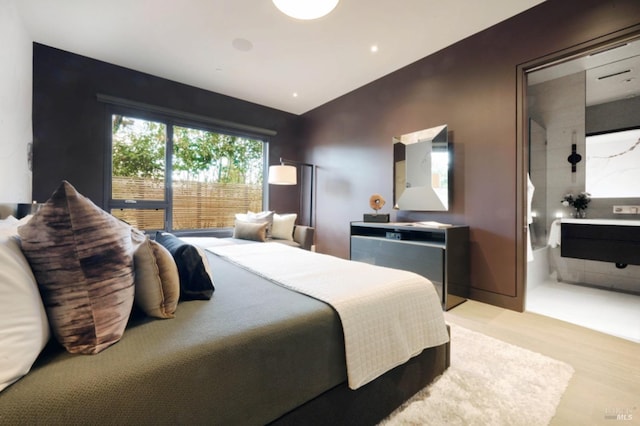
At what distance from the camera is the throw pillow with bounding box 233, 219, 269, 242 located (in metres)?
3.59

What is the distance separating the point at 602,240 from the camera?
3070 millimetres

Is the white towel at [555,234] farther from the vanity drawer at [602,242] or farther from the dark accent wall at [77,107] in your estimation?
the dark accent wall at [77,107]

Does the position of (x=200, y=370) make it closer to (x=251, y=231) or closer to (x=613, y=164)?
(x=251, y=231)

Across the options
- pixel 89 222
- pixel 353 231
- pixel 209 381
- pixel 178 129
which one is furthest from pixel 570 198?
pixel 178 129

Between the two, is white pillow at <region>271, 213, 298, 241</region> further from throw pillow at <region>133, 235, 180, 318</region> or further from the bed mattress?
throw pillow at <region>133, 235, 180, 318</region>

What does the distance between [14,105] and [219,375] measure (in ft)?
11.1

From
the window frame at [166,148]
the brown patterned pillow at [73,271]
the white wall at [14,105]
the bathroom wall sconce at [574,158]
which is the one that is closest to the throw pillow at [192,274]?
the brown patterned pillow at [73,271]

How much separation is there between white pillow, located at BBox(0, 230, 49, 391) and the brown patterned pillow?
28 mm

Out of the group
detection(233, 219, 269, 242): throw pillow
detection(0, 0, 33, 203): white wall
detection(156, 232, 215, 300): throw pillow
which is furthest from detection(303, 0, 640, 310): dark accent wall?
detection(0, 0, 33, 203): white wall

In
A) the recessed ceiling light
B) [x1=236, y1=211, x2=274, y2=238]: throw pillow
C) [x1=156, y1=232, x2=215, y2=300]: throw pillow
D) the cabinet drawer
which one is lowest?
the cabinet drawer

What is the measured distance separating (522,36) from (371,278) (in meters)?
2.81

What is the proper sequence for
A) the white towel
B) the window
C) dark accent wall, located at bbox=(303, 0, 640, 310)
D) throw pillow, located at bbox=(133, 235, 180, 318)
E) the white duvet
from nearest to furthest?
throw pillow, located at bbox=(133, 235, 180, 318)
the white duvet
dark accent wall, located at bbox=(303, 0, 640, 310)
the white towel
the window

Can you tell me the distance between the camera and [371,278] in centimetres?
147

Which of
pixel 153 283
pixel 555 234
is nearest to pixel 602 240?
pixel 555 234
